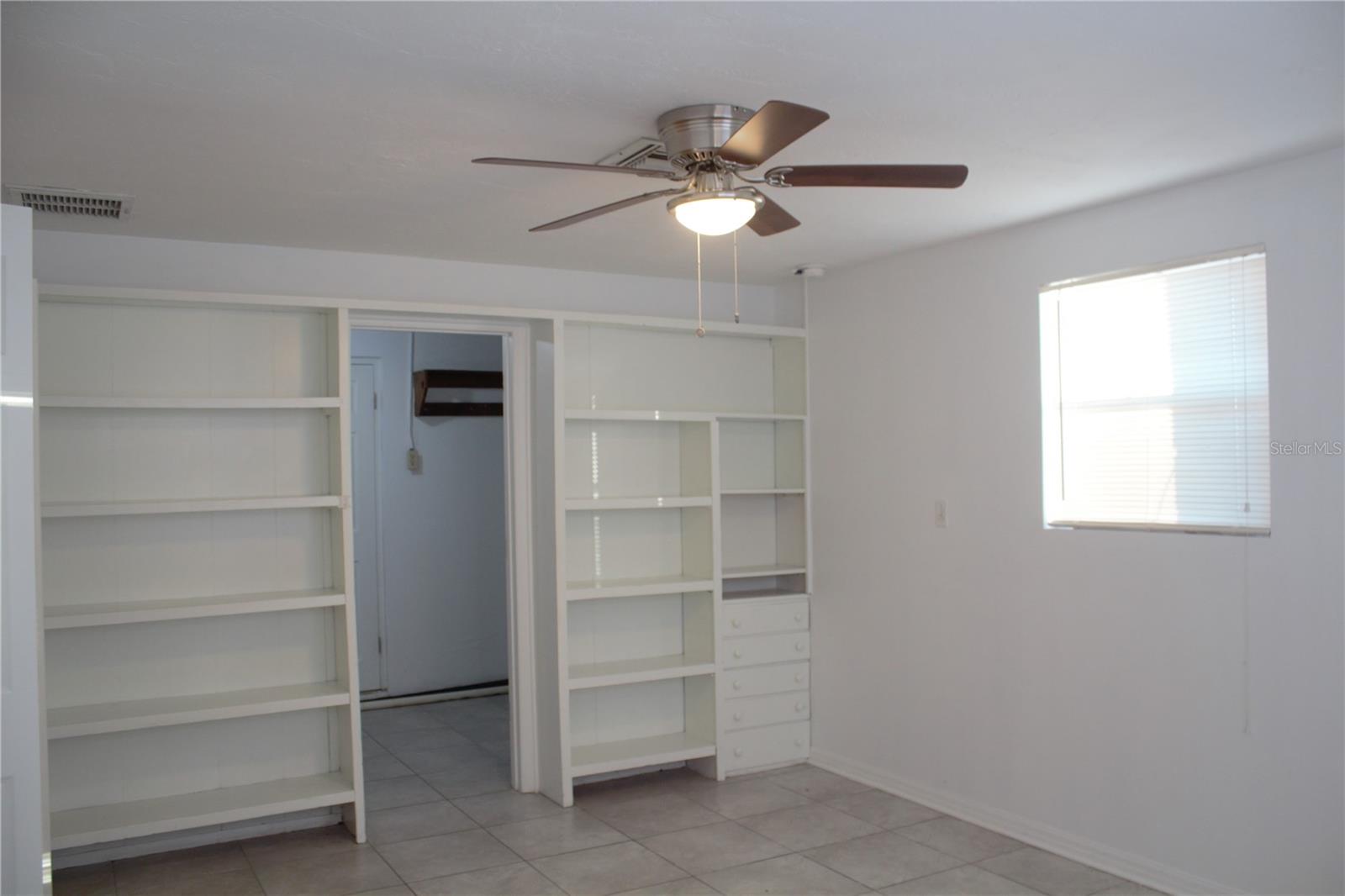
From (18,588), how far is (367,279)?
7.85 ft

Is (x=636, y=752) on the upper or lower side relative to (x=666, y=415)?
lower

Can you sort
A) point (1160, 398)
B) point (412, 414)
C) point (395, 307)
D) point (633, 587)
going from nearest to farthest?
1. point (1160, 398)
2. point (395, 307)
3. point (633, 587)
4. point (412, 414)

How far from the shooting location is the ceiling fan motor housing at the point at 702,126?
108 inches

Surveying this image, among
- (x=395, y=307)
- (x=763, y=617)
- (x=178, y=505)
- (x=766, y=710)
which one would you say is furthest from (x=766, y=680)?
(x=178, y=505)

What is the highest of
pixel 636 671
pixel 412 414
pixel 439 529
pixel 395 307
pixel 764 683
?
pixel 395 307

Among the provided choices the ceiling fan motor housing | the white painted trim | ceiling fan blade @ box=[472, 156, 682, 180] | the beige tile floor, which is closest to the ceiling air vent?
the white painted trim

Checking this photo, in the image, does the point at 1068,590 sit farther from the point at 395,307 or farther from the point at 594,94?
the point at 395,307

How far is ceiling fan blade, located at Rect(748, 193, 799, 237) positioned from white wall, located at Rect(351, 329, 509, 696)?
390 centimetres

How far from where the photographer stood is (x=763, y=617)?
5.14 meters

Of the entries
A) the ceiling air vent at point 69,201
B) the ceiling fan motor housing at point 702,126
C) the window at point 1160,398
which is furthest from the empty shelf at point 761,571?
the ceiling air vent at point 69,201

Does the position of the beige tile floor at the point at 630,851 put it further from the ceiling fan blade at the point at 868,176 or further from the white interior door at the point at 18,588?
the ceiling fan blade at the point at 868,176

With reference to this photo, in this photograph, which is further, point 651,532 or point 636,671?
point 651,532

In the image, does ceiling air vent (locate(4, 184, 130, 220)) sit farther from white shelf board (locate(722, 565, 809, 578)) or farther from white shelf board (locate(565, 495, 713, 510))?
white shelf board (locate(722, 565, 809, 578))

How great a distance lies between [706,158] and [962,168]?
0.67 meters
